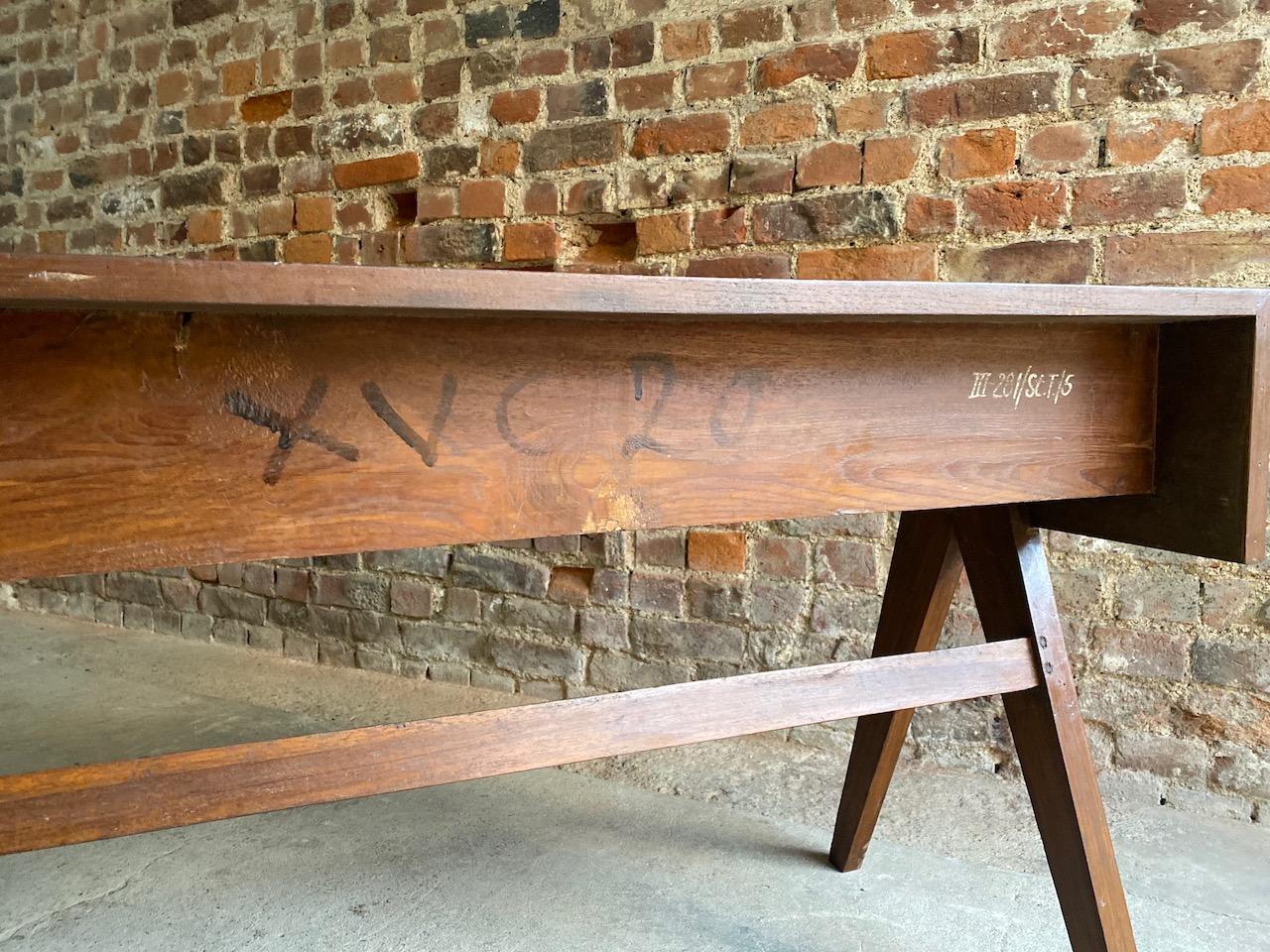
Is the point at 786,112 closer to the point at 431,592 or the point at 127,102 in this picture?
the point at 431,592

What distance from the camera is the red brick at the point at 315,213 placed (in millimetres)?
2613

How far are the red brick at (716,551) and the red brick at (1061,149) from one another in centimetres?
98

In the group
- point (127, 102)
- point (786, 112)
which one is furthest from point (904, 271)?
point (127, 102)

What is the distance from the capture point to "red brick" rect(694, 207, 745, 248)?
6.87 feet

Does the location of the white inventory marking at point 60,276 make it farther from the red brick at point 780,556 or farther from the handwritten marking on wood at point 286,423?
the red brick at point 780,556

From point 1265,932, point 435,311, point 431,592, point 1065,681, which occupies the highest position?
point 435,311

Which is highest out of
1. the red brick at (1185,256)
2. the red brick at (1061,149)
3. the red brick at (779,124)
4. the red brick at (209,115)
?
the red brick at (209,115)

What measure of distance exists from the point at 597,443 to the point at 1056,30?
143cm

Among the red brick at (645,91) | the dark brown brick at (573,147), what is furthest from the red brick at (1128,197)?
the dark brown brick at (573,147)

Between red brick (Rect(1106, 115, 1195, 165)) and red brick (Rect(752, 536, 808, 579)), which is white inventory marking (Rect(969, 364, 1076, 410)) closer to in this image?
red brick (Rect(1106, 115, 1195, 165))

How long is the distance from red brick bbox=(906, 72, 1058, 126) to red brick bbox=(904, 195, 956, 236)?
0.50ft

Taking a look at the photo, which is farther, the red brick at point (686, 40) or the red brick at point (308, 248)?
the red brick at point (308, 248)

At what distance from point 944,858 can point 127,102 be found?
314cm

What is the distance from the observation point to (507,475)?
3.06ft
